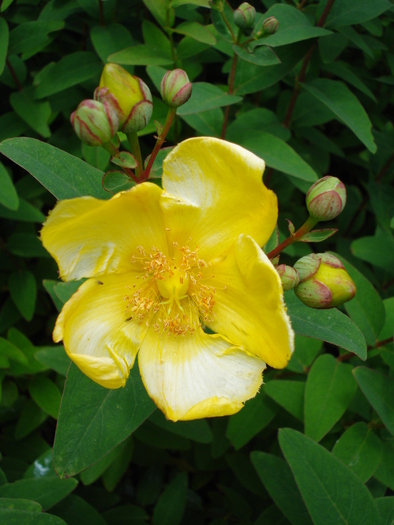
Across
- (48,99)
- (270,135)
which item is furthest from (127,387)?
A: (48,99)

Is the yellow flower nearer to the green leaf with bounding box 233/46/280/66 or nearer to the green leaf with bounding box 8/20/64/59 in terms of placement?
the green leaf with bounding box 233/46/280/66

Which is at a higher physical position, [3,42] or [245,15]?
[245,15]

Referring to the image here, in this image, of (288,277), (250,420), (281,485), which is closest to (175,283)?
(288,277)

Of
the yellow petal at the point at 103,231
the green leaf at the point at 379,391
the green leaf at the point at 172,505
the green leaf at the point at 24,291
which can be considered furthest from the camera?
the green leaf at the point at 24,291

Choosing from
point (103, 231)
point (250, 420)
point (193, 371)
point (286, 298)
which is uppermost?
point (103, 231)

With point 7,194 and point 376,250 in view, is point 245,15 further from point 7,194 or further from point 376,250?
point 376,250

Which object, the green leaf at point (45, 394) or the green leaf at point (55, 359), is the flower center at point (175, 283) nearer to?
the green leaf at point (55, 359)

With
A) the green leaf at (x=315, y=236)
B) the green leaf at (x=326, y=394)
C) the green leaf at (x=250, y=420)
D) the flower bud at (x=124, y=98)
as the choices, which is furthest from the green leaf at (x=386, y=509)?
the flower bud at (x=124, y=98)
